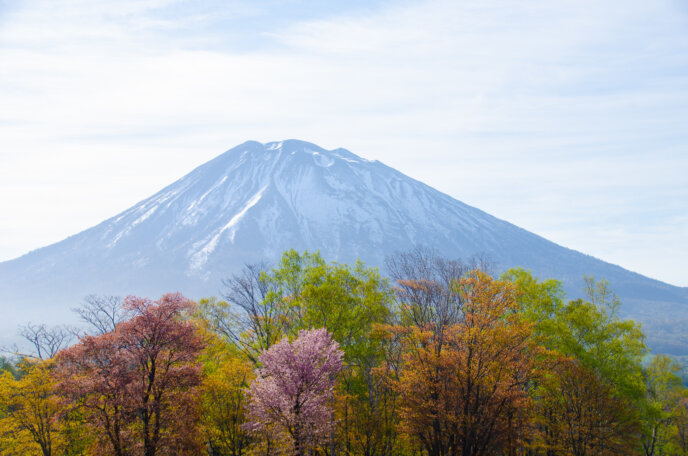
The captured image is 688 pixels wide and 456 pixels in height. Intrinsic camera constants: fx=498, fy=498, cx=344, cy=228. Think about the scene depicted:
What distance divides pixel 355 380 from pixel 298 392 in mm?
12988

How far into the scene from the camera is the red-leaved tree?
24.1 meters

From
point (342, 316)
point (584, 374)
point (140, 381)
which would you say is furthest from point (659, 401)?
point (140, 381)

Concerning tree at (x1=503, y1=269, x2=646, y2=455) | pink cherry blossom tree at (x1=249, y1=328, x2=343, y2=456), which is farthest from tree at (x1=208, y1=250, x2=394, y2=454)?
tree at (x1=503, y1=269, x2=646, y2=455)

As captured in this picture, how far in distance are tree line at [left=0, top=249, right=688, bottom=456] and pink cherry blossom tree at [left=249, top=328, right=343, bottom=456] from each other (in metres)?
0.08

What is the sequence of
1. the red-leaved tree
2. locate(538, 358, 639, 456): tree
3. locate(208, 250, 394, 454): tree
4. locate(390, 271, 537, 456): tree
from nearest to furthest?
locate(390, 271, 537, 456): tree → the red-leaved tree → locate(538, 358, 639, 456): tree → locate(208, 250, 394, 454): tree

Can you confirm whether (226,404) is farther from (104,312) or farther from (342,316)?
(104,312)

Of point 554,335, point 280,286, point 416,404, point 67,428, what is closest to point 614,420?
point 554,335

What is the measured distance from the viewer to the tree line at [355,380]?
24.0 m

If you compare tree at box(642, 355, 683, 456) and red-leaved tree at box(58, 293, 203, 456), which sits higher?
red-leaved tree at box(58, 293, 203, 456)

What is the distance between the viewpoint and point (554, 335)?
101 ft

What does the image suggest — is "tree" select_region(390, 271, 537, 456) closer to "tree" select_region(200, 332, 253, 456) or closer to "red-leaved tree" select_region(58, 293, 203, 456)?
"tree" select_region(200, 332, 253, 456)

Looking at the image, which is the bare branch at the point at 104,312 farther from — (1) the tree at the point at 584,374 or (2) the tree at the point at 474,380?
(1) the tree at the point at 584,374

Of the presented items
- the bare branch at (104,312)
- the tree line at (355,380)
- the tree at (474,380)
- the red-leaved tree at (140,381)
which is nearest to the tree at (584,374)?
the tree line at (355,380)

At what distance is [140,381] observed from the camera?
24.8 metres
